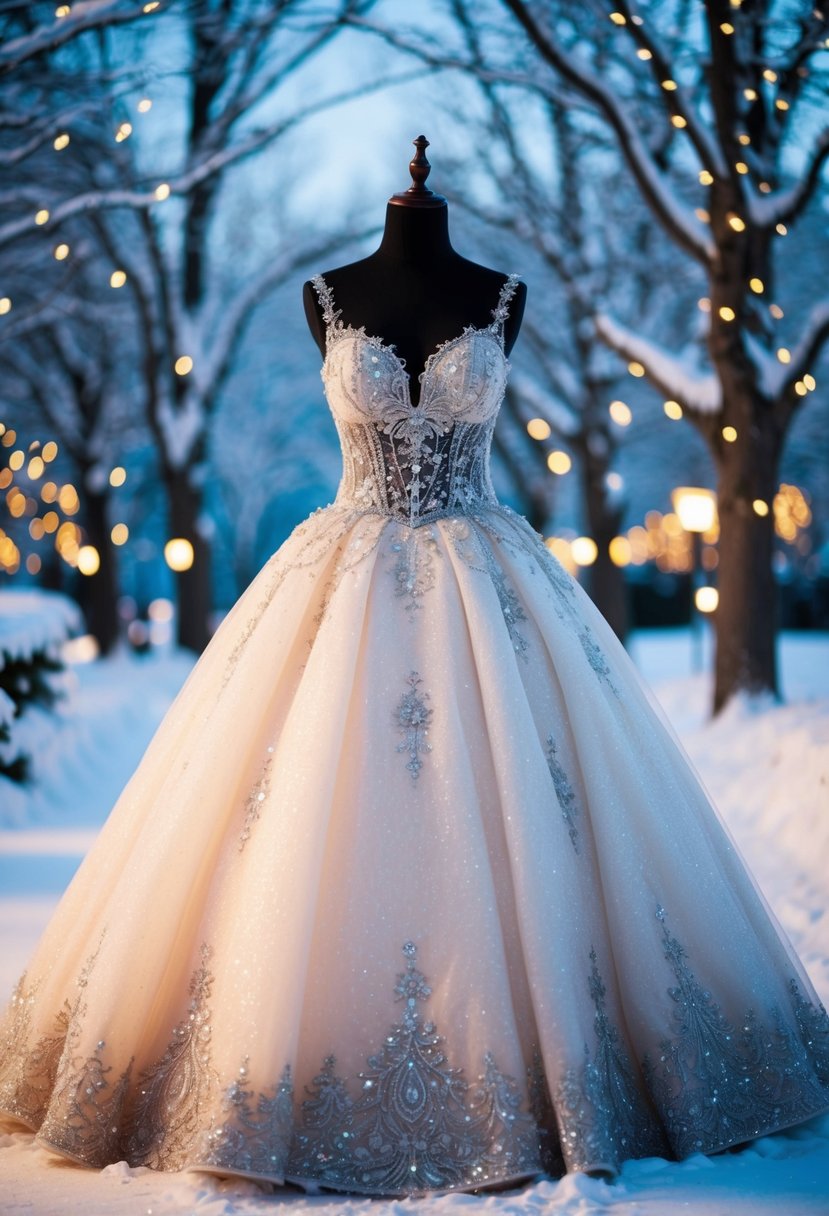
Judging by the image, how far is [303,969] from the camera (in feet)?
8.79

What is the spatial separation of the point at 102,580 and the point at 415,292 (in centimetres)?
1530

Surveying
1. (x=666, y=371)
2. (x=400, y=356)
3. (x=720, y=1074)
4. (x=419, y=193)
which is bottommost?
(x=720, y=1074)

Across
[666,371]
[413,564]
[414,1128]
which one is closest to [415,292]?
[413,564]

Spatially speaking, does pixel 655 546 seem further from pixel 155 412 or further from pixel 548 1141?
pixel 548 1141

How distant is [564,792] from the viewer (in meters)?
3.01

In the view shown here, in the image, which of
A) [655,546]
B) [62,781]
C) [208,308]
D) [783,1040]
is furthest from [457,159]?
[655,546]

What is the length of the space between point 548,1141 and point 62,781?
6154mm

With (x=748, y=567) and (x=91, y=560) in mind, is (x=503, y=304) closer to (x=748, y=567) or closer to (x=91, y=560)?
(x=748, y=567)

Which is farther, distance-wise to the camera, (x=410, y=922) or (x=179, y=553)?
(x=179, y=553)

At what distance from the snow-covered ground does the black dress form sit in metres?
2.04

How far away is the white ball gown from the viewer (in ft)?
8.61

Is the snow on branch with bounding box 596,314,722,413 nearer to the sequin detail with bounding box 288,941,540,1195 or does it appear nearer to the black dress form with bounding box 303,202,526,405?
the black dress form with bounding box 303,202,526,405

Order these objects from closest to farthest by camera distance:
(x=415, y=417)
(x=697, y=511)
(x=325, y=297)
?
(x=415, y=417) < (x=325, y=297) < (x=697, y=511)

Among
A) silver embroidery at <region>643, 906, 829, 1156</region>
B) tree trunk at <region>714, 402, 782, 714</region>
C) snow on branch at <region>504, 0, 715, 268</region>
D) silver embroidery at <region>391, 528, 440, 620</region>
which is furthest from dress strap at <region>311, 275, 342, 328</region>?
tree trunk at <region>714, 402, 782, 714</region>
